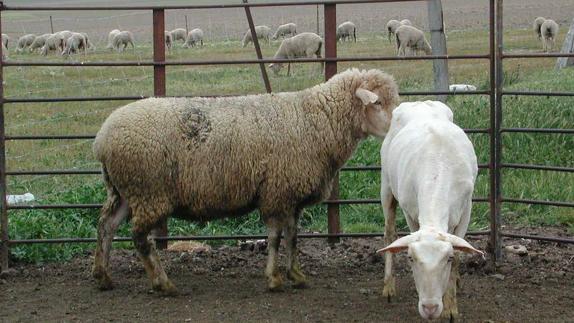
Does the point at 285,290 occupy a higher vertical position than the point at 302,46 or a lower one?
lower

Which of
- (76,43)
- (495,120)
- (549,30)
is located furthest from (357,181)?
(76,43)

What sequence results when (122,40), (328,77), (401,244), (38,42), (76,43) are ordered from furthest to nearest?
(38,42) < (122,40) < (76,43) < (328,77) < (401,244)

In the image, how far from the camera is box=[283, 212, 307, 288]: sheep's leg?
7086mm

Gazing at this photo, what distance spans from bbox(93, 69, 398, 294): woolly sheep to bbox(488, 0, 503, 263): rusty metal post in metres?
0.85

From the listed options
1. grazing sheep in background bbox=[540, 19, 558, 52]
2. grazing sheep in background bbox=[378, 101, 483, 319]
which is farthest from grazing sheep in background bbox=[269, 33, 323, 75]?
grazing sheep in background bbox=[378, 101, 483, 319]

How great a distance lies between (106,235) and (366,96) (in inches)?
87.0

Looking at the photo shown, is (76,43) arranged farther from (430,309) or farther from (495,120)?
(430,309)

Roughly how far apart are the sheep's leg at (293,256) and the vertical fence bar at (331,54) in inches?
29.8

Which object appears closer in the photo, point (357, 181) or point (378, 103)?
point (378, 103)

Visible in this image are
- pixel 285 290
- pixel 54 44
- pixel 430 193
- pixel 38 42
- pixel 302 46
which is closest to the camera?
pixel 430 193

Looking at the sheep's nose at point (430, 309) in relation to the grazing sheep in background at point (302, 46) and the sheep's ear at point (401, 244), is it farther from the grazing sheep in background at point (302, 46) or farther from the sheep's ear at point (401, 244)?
the grazing sheep in background at point (302, 46)

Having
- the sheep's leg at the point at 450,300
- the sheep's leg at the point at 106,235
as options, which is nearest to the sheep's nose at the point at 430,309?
the sheep's leg at the point at 450,300

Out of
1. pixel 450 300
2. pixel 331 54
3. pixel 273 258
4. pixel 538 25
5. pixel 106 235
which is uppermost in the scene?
pixel 538 25

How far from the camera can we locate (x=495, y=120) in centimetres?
754
